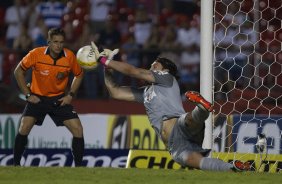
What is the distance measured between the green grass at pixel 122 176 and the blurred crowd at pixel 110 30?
6774 millimetres

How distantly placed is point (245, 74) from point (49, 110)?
475cm

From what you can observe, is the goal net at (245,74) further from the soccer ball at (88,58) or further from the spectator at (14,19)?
the spectator at (14,19)

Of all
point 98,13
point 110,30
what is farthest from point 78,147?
point 98,13

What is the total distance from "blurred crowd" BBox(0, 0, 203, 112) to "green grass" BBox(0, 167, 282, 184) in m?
6.77

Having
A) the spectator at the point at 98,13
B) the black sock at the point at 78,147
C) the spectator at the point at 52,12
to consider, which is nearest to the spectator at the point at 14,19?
the spectator at the point at 52,12

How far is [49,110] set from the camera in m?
11.5

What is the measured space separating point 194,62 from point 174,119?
22.5 feet

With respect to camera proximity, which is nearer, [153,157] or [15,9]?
[153,157]

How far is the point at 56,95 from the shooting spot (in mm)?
11594

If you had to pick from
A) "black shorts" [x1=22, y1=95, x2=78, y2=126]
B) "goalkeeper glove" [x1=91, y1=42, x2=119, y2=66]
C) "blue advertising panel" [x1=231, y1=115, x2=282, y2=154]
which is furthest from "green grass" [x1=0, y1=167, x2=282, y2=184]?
"blue advertising panel" [x1=231, y1=115, x2=282, y2=154]

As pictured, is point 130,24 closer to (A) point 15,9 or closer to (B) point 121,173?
(A) point 15,9

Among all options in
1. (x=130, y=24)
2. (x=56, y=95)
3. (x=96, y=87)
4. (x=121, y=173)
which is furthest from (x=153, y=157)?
(x=130, y=24)

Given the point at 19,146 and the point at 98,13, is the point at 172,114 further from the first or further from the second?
the point at 98,13

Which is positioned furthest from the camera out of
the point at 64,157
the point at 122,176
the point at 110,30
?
the point at 110,30
